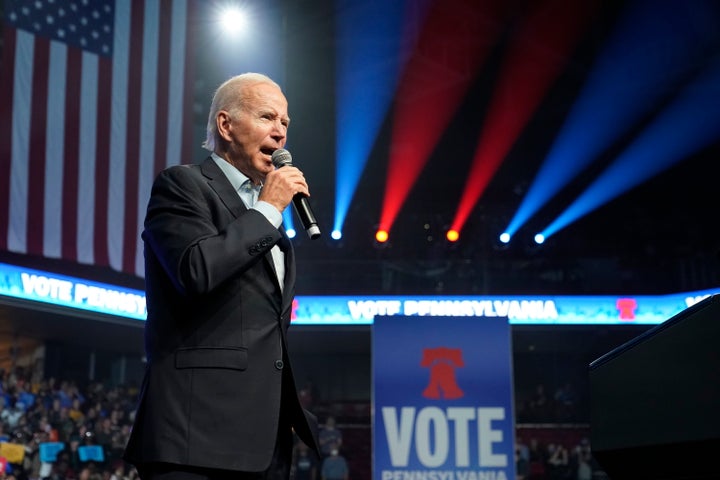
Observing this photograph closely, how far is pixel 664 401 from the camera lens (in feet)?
6.17

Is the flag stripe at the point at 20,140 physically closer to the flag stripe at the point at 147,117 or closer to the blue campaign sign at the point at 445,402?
the flag stripe at the point at 147,117

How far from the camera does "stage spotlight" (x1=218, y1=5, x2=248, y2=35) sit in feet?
43.6

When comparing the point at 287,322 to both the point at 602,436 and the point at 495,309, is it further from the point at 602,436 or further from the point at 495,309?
the point at 495,309

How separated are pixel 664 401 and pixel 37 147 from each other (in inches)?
369

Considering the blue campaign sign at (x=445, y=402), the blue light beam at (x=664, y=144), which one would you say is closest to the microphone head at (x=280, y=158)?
the blue campaign sign at (x=445, y=402)

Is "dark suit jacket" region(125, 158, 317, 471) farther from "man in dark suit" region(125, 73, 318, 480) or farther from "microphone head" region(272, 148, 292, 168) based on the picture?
"microphone head" region(272, 148, 292, 168)

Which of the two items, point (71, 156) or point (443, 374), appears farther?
point (71, 156)

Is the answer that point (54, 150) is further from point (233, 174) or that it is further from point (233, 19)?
point (233, 174)

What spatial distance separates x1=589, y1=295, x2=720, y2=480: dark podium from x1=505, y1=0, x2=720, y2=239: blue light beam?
1116cm

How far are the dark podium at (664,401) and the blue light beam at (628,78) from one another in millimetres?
11156

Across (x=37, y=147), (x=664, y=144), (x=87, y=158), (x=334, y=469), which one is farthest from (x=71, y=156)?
(x=664, y=144)

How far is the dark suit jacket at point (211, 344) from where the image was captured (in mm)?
1717

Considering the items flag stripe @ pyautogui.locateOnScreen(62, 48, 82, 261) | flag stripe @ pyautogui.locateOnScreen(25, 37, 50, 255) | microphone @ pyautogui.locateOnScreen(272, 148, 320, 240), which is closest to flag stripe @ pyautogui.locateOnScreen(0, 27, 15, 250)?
flag stripe @ pyautogui.locateOnScreen(25, 37, 50, 255)

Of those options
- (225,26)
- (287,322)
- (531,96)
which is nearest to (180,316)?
(287,322)
